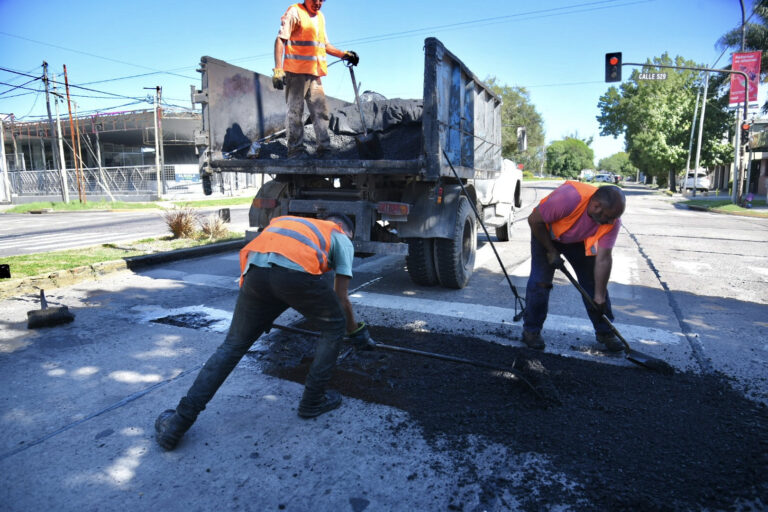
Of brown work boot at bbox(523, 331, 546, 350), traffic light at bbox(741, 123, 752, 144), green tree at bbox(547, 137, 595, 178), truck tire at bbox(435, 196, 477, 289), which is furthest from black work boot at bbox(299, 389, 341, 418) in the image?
green tree at bbox(547, 137, 595, 178)

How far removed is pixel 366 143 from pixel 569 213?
10.4 ft

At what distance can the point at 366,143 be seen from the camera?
6184 millimetres

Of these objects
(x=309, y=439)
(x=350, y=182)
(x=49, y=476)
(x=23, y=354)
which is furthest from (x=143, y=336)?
(x=350, y=182)

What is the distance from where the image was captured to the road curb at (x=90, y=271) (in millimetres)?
5832

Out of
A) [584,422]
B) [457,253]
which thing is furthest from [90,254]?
[584,422]

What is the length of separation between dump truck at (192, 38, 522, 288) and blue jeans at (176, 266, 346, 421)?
8.01 feet

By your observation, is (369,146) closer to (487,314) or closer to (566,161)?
(487,314)

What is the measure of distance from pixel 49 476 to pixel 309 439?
1276 millimetres

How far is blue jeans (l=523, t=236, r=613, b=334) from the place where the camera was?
13.1ft

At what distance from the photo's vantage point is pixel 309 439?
2719 millimetres

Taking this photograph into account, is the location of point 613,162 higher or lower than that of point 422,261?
higher

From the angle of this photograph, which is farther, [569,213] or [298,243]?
[569,213]

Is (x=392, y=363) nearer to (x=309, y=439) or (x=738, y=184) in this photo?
(x=309, y=439)

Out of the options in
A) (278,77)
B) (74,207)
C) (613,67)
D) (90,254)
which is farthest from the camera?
(74,207)
